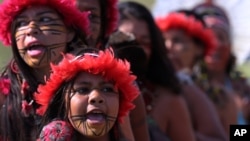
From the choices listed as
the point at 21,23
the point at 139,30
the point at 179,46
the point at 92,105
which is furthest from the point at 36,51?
the point at 179,46

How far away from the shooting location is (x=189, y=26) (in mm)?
8094

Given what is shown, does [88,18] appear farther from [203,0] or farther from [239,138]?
[203,0]

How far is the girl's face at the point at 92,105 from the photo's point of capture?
187 inches

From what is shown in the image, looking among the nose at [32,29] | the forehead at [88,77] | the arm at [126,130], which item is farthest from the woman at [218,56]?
Result: the forehead at [88,77]

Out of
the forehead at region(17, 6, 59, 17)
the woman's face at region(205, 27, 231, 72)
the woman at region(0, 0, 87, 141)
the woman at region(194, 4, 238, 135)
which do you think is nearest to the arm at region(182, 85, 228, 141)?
the woman at region(194, 4, 238, 135)

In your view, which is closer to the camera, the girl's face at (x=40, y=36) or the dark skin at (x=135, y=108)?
the girl's face at (x=40, y=36)

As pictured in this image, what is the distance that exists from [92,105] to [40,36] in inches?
20.7

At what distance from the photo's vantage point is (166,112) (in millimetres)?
6441

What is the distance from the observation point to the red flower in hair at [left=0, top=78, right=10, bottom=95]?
5105 millimetres

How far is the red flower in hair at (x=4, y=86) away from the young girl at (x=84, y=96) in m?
0.30

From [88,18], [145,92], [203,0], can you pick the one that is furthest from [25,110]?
[203,0]

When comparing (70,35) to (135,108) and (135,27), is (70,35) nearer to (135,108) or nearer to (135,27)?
(135,108)

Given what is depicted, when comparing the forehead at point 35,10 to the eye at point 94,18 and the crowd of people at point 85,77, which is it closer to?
the crowd of people at point 85,77

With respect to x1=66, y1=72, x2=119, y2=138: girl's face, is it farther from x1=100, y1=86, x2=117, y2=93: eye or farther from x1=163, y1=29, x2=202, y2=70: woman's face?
x1=163, y1=29, x2=202, y2=70: woman's face
